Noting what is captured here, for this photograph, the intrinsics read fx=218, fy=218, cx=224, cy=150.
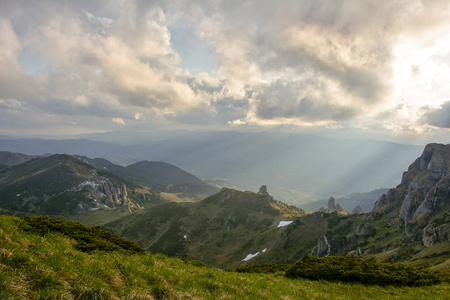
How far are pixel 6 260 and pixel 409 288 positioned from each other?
81.8ft

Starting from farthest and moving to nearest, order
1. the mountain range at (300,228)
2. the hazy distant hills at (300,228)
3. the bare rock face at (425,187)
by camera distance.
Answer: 1. the bare rock face at (425,187)
2. the mountain range at (300,228)
3. the hazy distant hills at (300,228)

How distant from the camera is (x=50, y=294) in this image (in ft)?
20.0

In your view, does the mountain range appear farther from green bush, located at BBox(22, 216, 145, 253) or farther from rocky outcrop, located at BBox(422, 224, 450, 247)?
green bush, located at BBox(22, 216, 145, 253)

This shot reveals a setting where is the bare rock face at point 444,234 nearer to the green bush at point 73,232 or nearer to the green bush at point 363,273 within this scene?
the green bush at point 363,273

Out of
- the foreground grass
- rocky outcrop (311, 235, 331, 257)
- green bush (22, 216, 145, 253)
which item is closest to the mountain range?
rocky outcrop (311, 235, 331, 257)

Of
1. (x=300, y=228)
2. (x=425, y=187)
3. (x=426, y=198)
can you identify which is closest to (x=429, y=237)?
(x=426, y=198)

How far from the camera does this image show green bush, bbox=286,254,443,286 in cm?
1806

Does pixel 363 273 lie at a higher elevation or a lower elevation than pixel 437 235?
higher

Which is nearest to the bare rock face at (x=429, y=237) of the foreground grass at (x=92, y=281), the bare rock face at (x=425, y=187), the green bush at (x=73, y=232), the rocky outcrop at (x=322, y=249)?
the bare rock face at (x=425, y=187)

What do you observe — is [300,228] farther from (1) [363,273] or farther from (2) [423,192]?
(1) [363,273]

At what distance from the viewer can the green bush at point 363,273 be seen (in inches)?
711

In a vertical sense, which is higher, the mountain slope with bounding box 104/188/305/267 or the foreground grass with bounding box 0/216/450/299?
the foreground grass with bounding box 0/216/450/299

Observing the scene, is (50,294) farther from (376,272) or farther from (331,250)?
(331,250)

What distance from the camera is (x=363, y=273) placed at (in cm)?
1825
